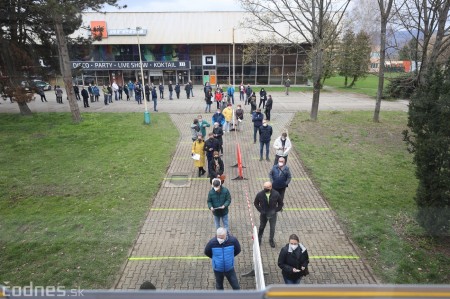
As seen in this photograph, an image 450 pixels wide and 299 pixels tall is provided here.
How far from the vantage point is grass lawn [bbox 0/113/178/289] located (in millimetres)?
6603

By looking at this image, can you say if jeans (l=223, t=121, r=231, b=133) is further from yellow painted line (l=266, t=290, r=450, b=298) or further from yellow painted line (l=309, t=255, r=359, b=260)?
yellow painted line (l=266, t=290, r=450, b=298)

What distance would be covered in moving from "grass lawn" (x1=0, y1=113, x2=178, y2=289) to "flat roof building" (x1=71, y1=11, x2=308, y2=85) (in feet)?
77.0

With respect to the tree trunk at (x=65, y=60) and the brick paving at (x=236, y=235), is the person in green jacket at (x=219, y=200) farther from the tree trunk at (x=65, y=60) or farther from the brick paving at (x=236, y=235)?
the tree trunk at (x=65, y=60)

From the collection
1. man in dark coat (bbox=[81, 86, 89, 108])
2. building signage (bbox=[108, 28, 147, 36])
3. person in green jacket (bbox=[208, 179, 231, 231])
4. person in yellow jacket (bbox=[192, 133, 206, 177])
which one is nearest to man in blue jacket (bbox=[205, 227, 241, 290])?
person in green jacket (bbox=[208, 179, 231, 231])

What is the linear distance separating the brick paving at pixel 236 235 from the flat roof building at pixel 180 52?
31.1 metres

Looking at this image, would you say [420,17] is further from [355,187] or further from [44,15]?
[44,15]

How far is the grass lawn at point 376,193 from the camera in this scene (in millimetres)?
6602

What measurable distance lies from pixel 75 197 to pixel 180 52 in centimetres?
3373

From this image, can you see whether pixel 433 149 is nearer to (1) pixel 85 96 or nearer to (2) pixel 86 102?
(1) pixel 85 96

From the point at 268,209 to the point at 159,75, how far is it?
36.6 m

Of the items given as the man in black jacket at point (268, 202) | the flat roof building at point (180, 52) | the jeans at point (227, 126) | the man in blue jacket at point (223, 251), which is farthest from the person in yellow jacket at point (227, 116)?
the flat roof building at point (180, 52)

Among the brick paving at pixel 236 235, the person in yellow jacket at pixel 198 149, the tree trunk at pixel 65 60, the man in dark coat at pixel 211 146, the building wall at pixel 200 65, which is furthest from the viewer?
the building wall at pixel 200 65

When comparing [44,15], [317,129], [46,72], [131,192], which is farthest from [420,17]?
[46,72]

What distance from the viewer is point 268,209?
22.8 ft
